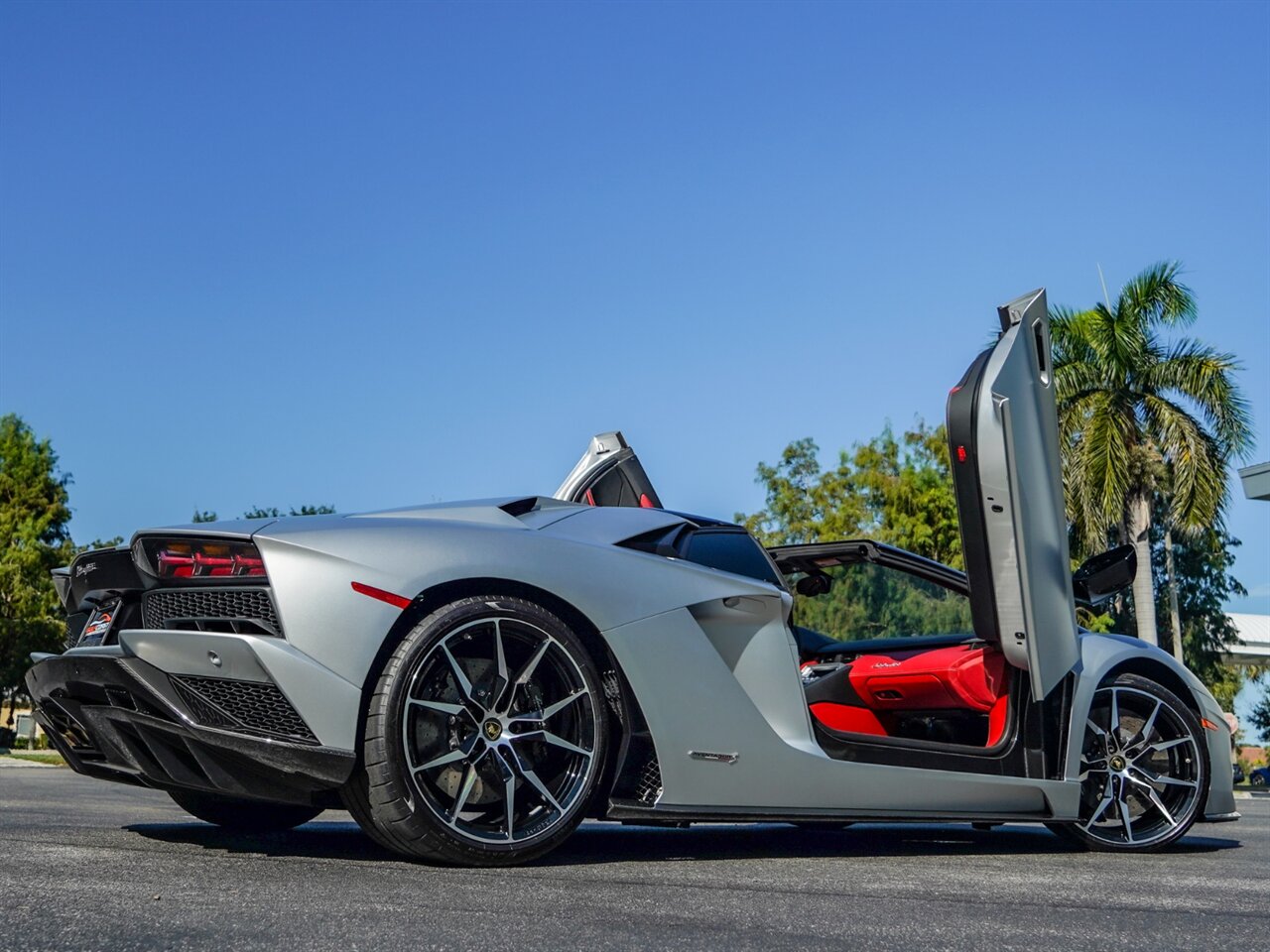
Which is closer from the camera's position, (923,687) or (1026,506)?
(1026,506)

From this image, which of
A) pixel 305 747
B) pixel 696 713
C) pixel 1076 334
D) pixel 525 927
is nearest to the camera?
pixel 525 927

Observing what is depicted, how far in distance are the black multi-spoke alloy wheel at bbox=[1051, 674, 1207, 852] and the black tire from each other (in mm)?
3089

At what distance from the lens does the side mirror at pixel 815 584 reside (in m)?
5.60

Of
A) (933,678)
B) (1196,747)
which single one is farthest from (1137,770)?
(933,678)

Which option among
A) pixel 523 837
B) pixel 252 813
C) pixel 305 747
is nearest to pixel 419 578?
pixel 305 747

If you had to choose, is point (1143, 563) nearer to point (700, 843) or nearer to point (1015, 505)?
point (1015, 505)

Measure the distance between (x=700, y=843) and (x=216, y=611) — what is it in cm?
217

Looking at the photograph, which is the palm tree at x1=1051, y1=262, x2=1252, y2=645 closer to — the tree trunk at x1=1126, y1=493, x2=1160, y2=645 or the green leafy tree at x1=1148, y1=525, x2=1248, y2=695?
the tree trunk at x1=1126, y1=493, x2=1160, y2=645

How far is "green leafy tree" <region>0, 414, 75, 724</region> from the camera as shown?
35.5 meters

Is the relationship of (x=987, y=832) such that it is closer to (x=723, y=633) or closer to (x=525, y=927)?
(x=723, y=633)

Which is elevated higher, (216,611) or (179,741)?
(216,611)

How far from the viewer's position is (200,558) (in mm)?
3947

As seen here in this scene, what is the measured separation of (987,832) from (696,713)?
2.99 meters

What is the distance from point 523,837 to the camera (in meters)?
3.87
